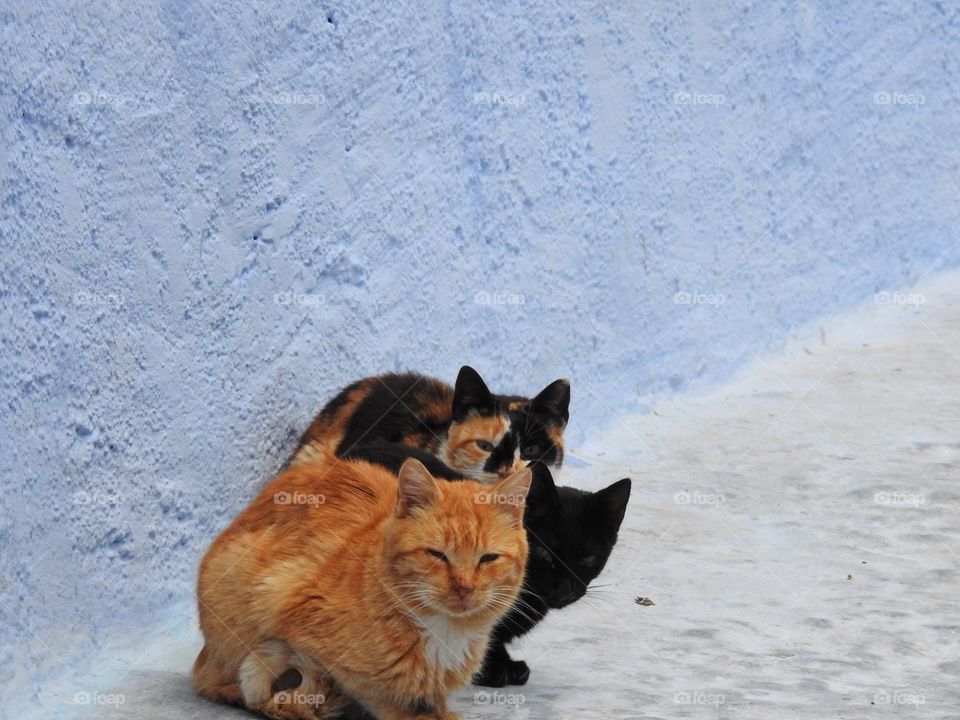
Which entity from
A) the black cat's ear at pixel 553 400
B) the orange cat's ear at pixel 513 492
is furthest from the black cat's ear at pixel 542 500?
the black cat's ear at pixel 553 400

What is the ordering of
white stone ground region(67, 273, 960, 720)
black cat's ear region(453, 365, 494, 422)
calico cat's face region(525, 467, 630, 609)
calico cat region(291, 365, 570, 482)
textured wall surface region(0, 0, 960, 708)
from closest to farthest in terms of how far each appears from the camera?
textured wall surface region(0, 0, 960, 708), white stone ground region(67, 273, 960, 720), calico cat's face region(525, 467, 630, 609), calico cat region(291, 365, 570, 482), black cat's ear region(453, 365, 494, 422)

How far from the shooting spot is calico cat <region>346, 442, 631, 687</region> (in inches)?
164

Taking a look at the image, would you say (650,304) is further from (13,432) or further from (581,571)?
(13,432)

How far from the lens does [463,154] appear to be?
19.3ft

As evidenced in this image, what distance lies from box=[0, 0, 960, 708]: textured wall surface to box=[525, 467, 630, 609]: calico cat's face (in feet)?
3.57

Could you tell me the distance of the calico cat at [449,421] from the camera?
4.90 metres

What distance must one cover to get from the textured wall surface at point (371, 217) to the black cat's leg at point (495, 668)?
102 centimetres

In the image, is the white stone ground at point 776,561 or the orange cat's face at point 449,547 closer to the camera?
the orange cat's face at point 449,547

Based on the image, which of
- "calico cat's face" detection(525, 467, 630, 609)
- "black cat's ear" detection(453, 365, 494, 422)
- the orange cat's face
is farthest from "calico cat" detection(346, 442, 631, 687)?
"black cat's ear" detection(453, 365, 494, 422)

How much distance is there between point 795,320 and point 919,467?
1.78 metres

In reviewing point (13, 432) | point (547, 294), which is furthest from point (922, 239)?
point (13, 432)

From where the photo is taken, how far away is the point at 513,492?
3654 mm

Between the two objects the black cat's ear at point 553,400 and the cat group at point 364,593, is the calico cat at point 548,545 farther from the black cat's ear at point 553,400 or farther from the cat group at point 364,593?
the black cat's ear at point 553,400

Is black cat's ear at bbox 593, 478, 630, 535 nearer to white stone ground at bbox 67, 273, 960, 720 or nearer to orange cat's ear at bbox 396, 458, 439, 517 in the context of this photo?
white stone ground at bbox 67, 273, 960, 720
